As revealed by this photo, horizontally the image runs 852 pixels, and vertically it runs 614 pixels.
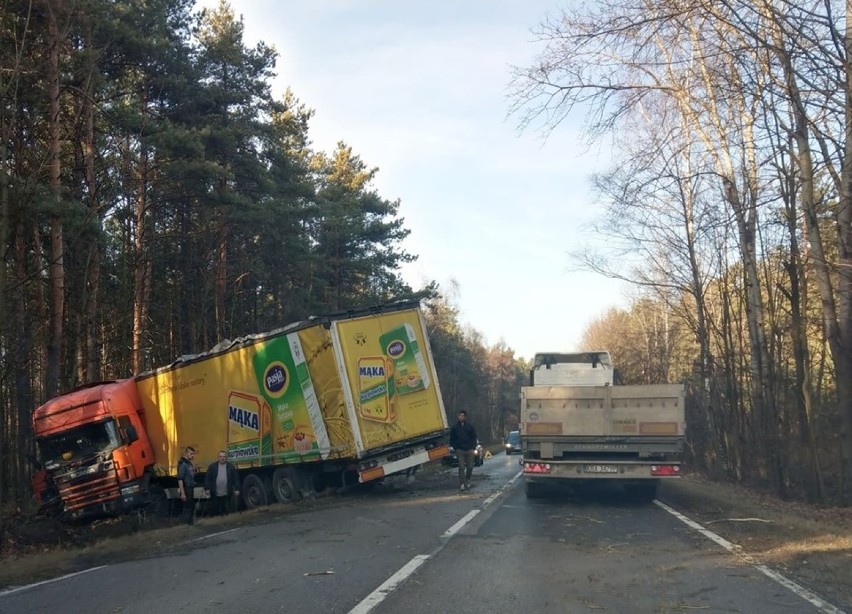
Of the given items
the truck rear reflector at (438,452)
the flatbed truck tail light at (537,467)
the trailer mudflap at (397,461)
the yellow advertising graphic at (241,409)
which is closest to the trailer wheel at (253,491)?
the yellow advertising graphic at (241,409)

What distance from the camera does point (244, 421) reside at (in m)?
17.0

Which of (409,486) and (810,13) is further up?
(810,13)

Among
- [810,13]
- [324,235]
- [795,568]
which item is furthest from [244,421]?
[324,235]

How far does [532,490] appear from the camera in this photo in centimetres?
1562

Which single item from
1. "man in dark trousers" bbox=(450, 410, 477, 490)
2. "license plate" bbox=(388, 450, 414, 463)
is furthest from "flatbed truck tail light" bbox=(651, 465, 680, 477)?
"license plate" bbox=(388, 450, 414, 463)

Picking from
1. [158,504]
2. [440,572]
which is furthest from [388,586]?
[158,504]

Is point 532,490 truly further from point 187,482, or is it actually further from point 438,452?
point 187,482

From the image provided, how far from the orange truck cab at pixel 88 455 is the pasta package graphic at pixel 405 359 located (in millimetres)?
6441

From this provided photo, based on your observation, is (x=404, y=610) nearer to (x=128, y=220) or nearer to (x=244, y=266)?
(x=128, y=220)

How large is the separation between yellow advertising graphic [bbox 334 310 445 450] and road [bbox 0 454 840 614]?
3.02 meters

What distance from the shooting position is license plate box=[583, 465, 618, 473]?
550 inches

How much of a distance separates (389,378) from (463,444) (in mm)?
2888

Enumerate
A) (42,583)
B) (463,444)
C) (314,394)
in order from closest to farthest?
1. (42,583)
2. (314,394)
3. (463,444)

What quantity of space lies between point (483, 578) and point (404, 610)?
60.1 inches
